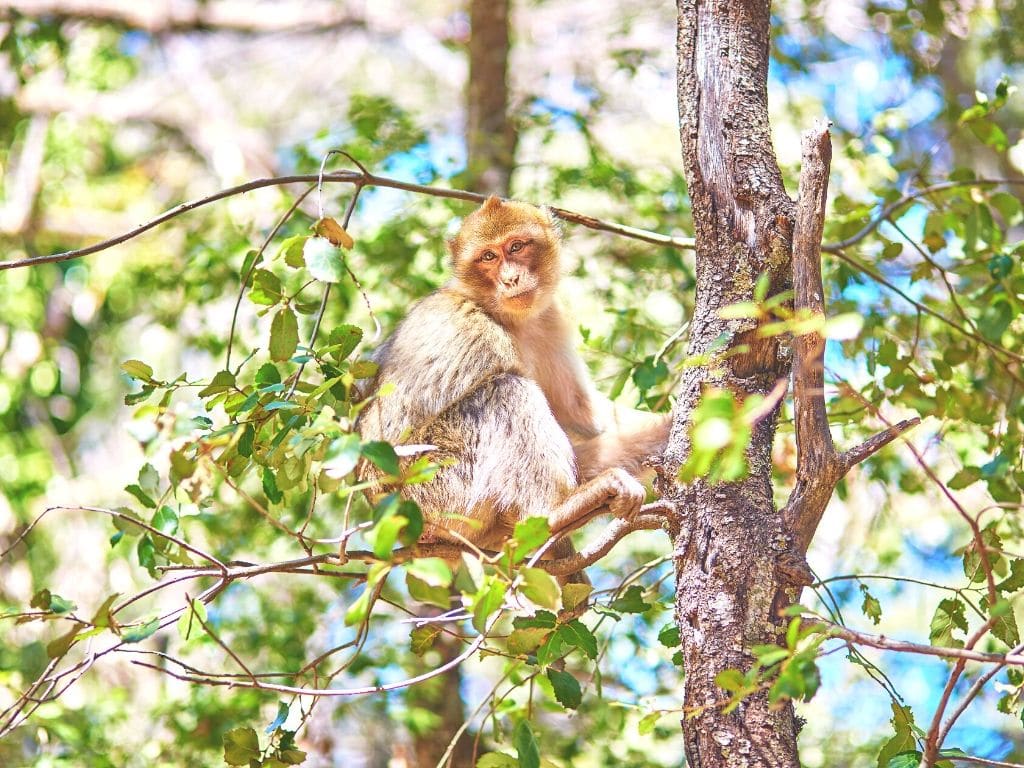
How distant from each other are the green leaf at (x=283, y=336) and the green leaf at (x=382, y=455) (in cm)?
85

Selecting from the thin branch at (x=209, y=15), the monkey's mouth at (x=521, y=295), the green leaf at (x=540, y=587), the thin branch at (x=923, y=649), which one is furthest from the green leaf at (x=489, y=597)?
the thin branch at (x=209, y=15)

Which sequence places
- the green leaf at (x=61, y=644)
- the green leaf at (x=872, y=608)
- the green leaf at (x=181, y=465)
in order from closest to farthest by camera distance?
the green leaf at (x=181, y=465) < the green leaf at (x=61, y=644) < the green leaf at (x=872, y=608)

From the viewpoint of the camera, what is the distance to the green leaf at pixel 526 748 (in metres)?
3.20

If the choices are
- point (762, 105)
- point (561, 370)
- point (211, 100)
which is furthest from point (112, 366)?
point (762, 105)

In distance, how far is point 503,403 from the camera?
4695 mm

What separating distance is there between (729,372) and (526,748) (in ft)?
4.41

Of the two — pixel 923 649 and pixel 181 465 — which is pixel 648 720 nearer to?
pixel 923 649

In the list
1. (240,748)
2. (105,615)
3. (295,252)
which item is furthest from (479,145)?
(105,615)

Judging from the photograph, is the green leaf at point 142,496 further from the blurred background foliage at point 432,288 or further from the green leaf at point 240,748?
the green leaf at point 240,748

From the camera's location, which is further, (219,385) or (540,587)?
(219,385)

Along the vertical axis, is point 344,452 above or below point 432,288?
below

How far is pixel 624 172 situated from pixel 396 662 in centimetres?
327

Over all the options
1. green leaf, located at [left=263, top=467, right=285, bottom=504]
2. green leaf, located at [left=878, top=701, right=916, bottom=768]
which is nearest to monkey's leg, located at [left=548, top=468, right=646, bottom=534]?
green leaf, located at [left=263, top=467, right=285, bottom=504]

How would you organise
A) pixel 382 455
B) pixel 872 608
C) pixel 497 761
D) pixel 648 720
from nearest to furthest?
pixel 382 455 < pixel 648 720 < pixel 497 761 < pixel 872 608
